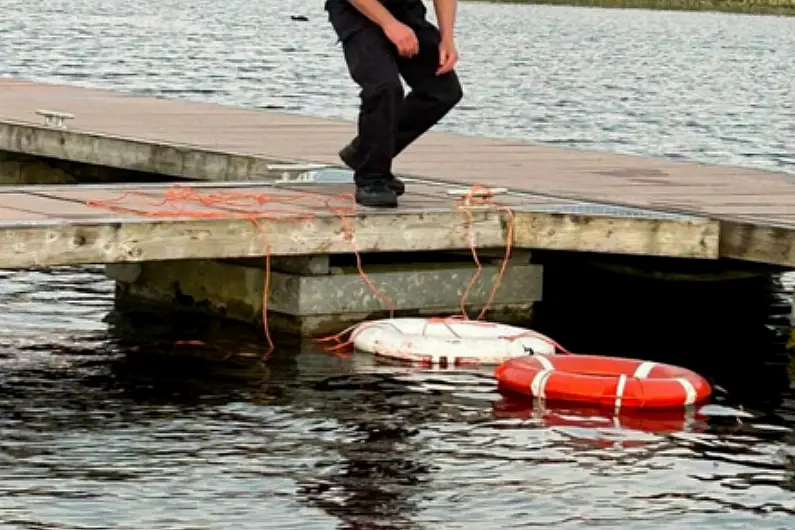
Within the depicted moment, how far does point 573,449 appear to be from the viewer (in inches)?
416

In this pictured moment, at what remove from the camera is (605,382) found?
11555mm

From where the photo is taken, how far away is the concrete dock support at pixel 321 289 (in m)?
12.9

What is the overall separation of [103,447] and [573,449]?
6.97 feet

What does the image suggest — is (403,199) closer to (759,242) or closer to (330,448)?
(759,242)

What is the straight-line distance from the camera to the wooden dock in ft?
39.5

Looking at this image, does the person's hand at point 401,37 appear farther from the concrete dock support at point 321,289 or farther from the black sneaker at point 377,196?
the concrete dock support at point 321,289

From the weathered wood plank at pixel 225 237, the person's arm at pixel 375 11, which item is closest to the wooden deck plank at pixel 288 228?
the weathered wood plank at pixel 225 237

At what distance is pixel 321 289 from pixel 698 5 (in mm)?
110371

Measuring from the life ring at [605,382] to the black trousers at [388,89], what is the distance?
1.46 m

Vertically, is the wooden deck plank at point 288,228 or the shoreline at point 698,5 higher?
the shoreline at point 698,5

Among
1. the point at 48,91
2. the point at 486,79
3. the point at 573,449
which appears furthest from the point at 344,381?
the point at 486,79

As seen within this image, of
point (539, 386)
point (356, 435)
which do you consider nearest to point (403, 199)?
point (539, 386)

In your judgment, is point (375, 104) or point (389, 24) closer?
point (389, 24)

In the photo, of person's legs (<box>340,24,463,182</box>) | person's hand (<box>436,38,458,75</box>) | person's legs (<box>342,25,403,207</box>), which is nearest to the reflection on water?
person's legs (<box>342,25,403,207</box>)
